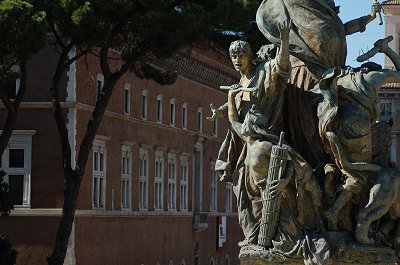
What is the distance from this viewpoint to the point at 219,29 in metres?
37.2

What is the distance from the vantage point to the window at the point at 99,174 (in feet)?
145

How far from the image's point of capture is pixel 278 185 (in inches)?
446

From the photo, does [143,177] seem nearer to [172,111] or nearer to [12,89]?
[172,111]

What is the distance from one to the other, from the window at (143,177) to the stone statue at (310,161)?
38566 millimetres

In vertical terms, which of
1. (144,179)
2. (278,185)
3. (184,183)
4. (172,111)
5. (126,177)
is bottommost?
(278,185)

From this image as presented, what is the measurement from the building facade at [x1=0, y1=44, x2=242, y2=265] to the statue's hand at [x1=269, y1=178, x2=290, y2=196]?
96.7 feet

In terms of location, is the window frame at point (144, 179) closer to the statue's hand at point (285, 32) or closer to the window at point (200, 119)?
the window at point (200, 119)

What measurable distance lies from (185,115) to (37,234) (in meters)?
17.4

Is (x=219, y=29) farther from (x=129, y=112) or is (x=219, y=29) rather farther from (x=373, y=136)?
(x=373, y=136)

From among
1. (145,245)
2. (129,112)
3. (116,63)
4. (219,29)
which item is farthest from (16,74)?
(145,245)

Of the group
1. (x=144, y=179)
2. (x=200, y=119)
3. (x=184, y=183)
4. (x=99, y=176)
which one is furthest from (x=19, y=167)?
(x=200, y=119)

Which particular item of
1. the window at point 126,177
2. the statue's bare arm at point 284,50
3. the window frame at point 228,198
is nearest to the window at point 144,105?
the window at point 126,177

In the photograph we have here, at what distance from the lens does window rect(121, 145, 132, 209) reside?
47844 millimetres

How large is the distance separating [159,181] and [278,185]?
4206 cm
